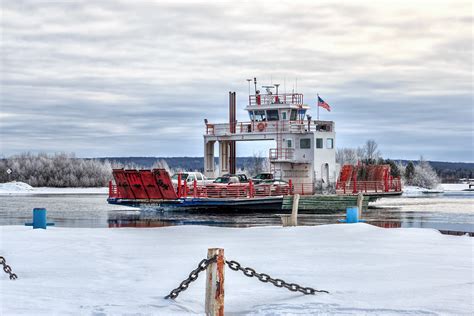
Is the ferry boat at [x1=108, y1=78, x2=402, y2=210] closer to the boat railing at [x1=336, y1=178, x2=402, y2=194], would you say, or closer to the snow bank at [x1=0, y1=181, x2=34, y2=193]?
the boat railing at [x1=336, y1=178, x2=402, y2=194]

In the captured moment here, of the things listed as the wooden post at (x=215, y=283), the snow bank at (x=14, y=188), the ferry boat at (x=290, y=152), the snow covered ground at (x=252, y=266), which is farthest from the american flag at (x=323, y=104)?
the snow bank at (x=14, y=188)

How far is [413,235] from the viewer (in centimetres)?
1872

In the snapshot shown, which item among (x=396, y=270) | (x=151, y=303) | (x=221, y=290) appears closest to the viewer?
(x=221, y=290)

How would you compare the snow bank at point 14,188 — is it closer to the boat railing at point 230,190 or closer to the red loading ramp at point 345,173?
the boat railing at point 230,190

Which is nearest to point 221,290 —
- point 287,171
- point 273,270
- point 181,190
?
point 273,270

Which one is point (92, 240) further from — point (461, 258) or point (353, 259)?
point (461, 258)

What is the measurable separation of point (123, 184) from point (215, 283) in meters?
26.7

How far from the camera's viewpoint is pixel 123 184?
35.0m

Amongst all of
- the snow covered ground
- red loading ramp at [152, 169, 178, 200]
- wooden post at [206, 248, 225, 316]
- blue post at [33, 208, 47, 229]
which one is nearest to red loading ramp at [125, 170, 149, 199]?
red loading ramp at [152, 169, 178, 200]

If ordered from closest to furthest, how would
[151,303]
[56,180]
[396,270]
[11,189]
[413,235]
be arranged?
[151,303] → [396,270] → [413,235] → [11,189] → [56,180]

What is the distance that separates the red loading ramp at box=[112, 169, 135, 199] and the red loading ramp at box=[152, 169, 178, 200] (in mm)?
1593

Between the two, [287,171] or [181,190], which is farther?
[287,171]

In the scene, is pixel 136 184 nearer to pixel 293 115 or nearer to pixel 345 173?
pixel 345 173

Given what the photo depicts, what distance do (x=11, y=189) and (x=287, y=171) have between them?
4470 cm
